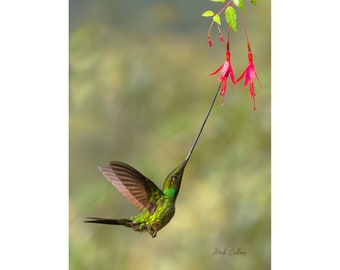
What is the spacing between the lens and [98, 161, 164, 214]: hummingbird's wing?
146 centimetres

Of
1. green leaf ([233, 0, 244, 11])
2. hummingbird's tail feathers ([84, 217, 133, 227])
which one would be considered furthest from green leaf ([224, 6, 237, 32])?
hummingbird's tail feathers ([84, 217, 133, 227])

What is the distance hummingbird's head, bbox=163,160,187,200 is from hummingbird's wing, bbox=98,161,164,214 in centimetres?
4

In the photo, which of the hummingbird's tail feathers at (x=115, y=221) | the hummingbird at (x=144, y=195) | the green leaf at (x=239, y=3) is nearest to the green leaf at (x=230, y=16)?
the green leaf at (x=239, y=3)

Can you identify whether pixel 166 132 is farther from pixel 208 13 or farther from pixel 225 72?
pixel 208 13

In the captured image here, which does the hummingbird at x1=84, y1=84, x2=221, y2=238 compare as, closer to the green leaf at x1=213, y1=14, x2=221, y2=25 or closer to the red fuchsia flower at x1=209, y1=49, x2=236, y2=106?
the red fuchsia flower at x1=209, y1=49, x2=236, y2=106

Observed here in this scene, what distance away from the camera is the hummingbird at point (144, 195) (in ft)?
4.78

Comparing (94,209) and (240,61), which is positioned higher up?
(240,61)

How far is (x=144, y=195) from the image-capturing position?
4.79 feet

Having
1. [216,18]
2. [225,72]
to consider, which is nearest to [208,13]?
[216,18]
